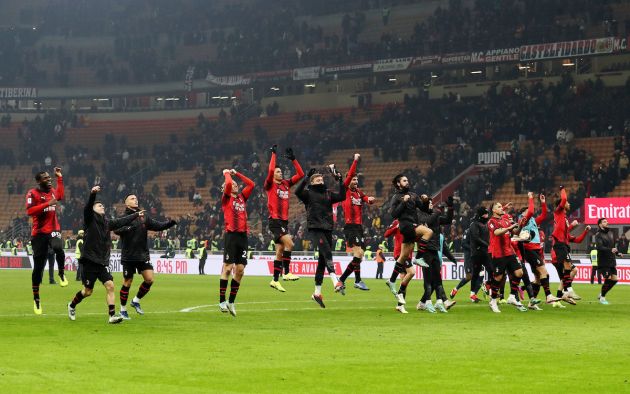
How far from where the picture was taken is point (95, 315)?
70.6 ft

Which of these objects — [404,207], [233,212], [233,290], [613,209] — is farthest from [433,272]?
[613,209]

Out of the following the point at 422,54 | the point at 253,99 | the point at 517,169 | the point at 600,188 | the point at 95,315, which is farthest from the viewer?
the point at 253,99

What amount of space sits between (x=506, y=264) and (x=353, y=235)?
489 cm

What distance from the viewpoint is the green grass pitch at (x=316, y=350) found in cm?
1231

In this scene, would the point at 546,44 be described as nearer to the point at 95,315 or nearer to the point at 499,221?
the point at 499,221

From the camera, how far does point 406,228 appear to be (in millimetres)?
22859

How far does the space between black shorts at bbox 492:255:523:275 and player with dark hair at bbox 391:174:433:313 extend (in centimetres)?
190

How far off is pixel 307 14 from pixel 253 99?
7413mm

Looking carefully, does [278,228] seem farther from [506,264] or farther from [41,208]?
[41,208]

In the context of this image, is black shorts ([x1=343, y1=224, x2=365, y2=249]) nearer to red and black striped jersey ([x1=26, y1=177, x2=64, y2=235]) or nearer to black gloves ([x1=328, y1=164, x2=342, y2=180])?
black gloves ([x1=328, y1=164, x2=342, y2=180])

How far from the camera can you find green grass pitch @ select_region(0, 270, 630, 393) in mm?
12312

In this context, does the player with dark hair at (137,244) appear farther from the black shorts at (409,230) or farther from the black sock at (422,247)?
the black sock at (422,247)

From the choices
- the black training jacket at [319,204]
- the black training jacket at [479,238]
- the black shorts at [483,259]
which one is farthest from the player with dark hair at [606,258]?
the black training jacket at [319,204]

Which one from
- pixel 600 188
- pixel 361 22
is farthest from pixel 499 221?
pixel 361 22
